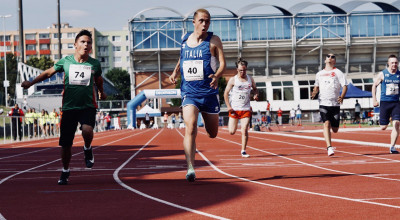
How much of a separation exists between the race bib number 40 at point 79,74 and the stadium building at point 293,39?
66350 millimetres

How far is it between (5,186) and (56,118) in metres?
25.2

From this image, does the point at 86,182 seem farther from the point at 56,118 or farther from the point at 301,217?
the point at 56,118

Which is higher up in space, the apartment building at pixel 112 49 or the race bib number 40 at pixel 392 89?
the apartment building at pixel 112 49

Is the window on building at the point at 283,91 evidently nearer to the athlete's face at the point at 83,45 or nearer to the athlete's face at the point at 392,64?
the athlete's face at the point at 392,64

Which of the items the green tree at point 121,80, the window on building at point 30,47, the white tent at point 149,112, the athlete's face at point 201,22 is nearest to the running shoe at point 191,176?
the athlete's face at point 201,22

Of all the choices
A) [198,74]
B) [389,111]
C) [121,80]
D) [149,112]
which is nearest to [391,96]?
[389,111]

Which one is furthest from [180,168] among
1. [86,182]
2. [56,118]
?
[56,118]

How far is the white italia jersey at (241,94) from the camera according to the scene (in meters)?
11.7

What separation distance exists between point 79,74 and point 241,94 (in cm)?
514

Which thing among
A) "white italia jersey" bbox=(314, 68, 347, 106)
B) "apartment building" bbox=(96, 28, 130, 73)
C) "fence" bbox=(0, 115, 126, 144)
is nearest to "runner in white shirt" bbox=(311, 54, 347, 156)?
"white italia jersey" bbox=(314, 68, 347, 106)

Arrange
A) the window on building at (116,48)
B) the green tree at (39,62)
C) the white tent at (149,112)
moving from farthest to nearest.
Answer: the window on building at (116,48) < the green tree at (39,62) < the white tent at (149,112)

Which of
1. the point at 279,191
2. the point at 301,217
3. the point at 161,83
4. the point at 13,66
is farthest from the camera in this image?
the point at 13,66

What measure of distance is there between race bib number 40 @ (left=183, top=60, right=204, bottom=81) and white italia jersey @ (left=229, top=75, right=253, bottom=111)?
483 cm

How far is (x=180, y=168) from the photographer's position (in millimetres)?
9258
